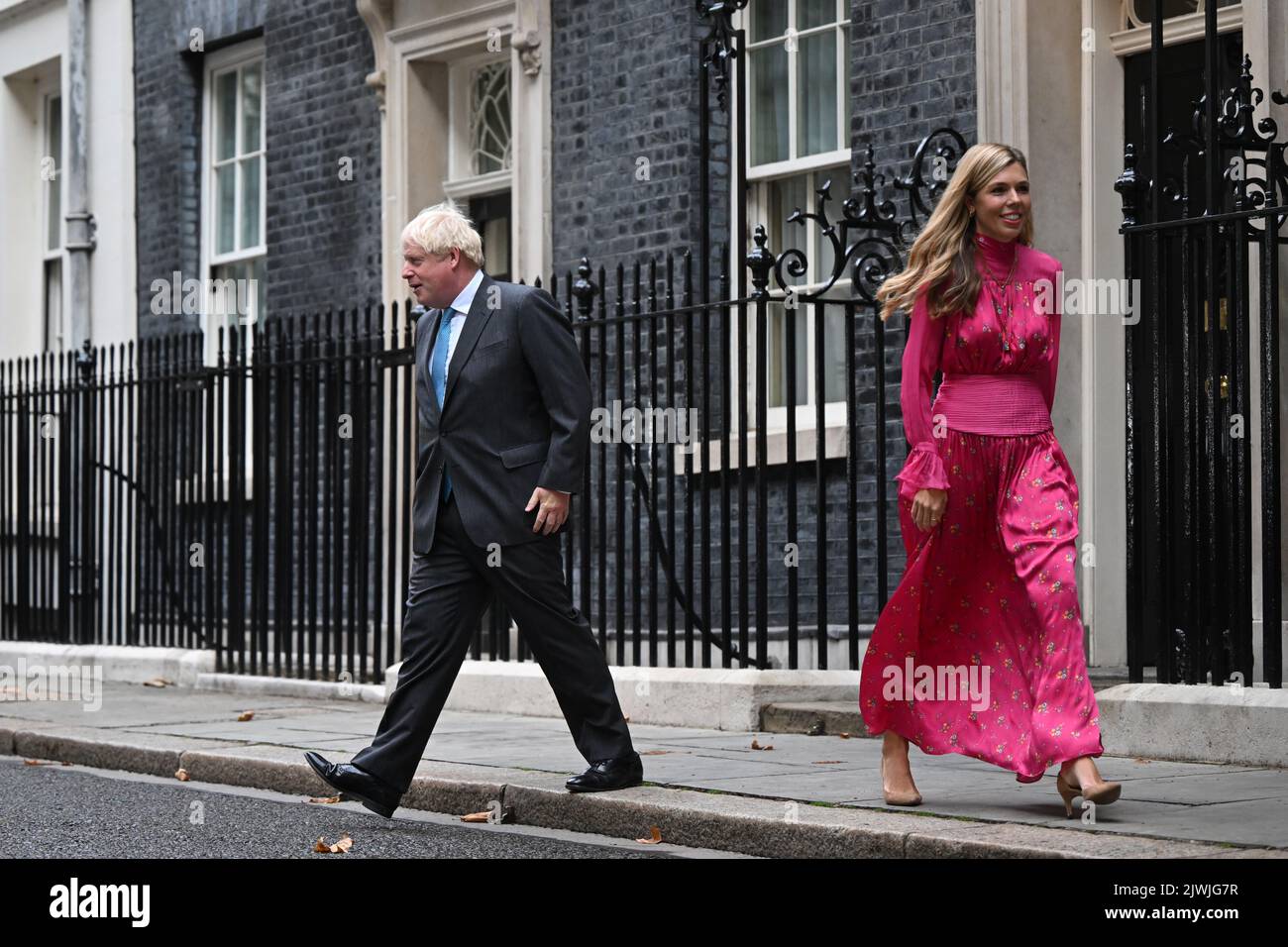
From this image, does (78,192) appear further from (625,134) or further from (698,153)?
Result: (698,153)

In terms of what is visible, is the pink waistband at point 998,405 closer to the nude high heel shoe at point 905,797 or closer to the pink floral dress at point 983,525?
the pink floral dress at point 983,525

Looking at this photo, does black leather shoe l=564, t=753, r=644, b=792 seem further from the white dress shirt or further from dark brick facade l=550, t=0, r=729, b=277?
dark brick facade l=550, t=0, r=729, b=277

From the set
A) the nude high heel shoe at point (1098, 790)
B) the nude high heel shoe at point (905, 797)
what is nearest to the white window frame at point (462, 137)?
the nude high heel shoe at point (905, 797)

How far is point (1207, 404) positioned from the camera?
7.72 m

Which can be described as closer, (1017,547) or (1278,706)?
(1017,547)

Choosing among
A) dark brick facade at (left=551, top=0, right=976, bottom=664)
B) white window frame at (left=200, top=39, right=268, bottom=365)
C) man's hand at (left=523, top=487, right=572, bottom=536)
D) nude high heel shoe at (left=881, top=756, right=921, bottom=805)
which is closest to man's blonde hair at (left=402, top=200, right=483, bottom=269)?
man's hand at (left=523, top=487, right=572, bottom=536)

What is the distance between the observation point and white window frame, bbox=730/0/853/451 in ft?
36.2

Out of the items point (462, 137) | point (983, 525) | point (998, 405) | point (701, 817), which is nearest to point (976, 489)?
point (983, 525)

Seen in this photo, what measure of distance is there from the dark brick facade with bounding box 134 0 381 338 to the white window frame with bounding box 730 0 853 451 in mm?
3410

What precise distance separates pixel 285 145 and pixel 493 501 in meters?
8.59
